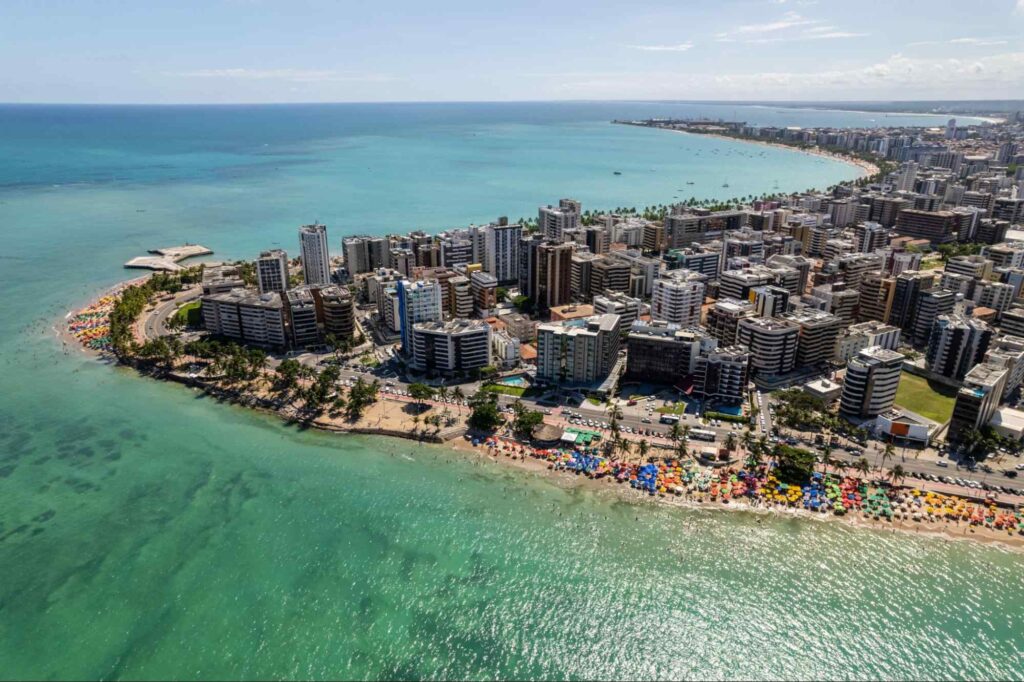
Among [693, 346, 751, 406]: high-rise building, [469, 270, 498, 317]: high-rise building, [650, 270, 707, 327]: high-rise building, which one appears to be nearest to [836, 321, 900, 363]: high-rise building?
[693, 346, 751, 406]: high-rise building

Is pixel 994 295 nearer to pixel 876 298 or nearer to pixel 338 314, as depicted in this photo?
pixel 876 298

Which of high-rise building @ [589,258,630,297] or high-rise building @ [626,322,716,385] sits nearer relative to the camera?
high-rise building @ [626,322,716,385]

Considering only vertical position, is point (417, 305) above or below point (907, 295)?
above

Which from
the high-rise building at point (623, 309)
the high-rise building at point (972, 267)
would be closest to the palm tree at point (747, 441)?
the high-rise building at point (623, 309)

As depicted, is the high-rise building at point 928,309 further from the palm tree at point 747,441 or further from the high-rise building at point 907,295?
the palm tree at point 747,441

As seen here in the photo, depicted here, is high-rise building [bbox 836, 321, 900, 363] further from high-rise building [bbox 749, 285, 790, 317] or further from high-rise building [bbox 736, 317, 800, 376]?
high-rise building [bbox 749, 285, 790, 317]

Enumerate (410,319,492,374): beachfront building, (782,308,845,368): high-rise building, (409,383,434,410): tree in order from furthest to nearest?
(782,308,845,368): high-rise building → (410,319,492,374): beachfront building → (409,383,434,410): tree

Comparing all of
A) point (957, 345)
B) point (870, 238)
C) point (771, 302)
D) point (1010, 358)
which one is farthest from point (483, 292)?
point (870, 238)
